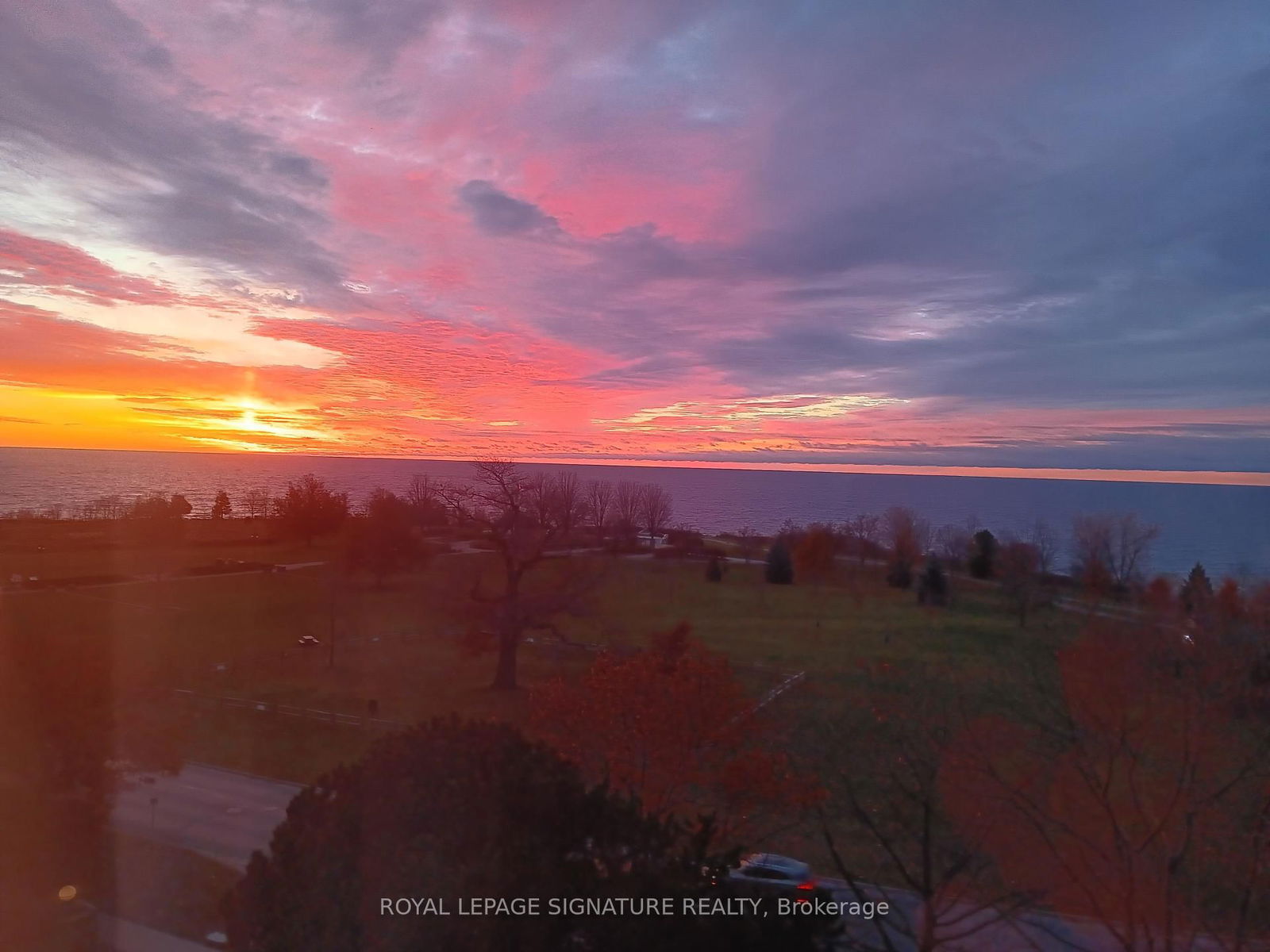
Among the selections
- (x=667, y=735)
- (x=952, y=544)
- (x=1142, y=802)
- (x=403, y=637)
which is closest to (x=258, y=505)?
(x=403, y=637)

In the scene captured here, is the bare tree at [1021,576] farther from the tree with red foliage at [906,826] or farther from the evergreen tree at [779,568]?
the tree with red foliage at [906,826]

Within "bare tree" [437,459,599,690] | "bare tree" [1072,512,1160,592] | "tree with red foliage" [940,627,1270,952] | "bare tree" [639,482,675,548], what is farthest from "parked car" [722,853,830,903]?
"bare tree" [639,482,675,548]

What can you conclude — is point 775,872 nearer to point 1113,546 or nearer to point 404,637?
point 404,637

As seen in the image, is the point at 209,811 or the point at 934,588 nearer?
the point at 209,811

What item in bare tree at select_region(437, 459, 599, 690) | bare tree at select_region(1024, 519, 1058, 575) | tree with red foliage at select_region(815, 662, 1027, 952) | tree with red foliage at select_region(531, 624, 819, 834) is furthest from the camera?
bare tree at select_region(1024, 519, 1058, 575)

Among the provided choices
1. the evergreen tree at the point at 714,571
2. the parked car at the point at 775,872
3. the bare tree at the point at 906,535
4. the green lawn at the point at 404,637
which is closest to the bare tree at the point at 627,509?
the evergreen tree at the point at 714,571

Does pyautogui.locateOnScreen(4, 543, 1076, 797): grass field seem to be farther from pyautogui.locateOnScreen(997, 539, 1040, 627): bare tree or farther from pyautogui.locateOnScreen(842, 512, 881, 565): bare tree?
pyautogui.locateOnScreen(842, 512, 881, 565): bare tree
